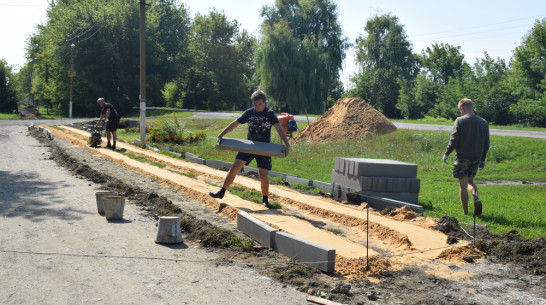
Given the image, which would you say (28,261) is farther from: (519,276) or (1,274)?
(519,276)

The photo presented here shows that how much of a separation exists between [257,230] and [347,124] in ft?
56.8

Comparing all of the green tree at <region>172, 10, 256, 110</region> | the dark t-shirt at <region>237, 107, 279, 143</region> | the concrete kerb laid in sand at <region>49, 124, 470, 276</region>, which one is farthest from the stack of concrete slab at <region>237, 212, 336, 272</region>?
the green tree at <region>172, 10, 256, 110</region>

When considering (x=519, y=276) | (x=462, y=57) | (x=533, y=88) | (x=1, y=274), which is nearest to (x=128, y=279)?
(x=1, y=274)

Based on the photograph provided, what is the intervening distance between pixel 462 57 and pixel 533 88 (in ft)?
70.1

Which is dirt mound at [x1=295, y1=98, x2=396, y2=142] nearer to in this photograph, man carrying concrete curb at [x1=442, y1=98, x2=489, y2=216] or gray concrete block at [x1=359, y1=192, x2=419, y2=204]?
gray concrete block at [x1=359, y1=192, x2=419, y2=204]

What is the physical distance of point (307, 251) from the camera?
5.59 meters

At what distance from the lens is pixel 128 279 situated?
4992 mm

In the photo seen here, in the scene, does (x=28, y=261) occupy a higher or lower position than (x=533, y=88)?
lower

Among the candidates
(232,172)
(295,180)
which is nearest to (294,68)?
(295,180)

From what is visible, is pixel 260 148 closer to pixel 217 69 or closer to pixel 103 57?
pixel 103 57

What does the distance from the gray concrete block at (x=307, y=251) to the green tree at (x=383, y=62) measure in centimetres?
5493

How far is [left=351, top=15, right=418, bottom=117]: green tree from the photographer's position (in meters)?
59.4

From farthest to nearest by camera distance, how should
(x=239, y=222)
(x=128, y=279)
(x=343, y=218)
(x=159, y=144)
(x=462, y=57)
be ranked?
(x=462, y=57), (x=159, y=144), (x=343, y=218), (x=239, y=222), (x=128, y=279)

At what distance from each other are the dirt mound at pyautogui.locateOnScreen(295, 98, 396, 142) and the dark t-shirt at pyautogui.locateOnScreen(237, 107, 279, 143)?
46.0ft
